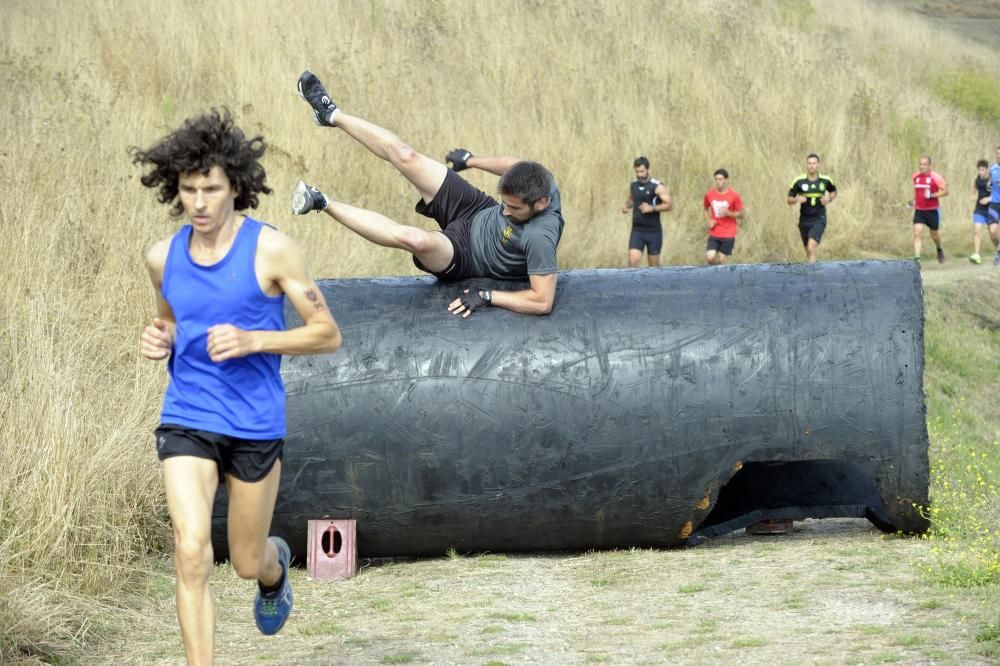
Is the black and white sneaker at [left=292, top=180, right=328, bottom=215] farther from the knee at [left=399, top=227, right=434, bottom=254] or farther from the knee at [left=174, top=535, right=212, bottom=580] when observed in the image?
the knee at [left=174, top=535, right=212, bottom=580]

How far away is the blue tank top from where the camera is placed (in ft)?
14.8

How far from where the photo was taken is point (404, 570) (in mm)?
7133

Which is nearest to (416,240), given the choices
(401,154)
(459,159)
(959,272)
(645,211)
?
(401,154)

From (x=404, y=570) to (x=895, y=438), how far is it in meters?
2.52

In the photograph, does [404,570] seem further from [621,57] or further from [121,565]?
[621,57]

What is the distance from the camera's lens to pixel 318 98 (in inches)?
315

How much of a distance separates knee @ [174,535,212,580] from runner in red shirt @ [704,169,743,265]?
1337 cm

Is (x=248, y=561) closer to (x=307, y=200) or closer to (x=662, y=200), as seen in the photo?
(x=307, y=200)

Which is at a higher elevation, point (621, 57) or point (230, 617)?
point (621, 57)

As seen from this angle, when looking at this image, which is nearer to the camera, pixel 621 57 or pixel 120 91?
pixel 120 91

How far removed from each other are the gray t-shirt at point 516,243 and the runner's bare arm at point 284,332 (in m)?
2.38

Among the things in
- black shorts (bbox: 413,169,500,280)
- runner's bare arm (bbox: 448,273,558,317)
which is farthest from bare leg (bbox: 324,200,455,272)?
runner's bare arm (bbox: 448,273,558,317)

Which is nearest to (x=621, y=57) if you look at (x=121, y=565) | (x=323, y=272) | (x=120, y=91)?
(x=120, y=91)

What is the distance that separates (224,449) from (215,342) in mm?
422
